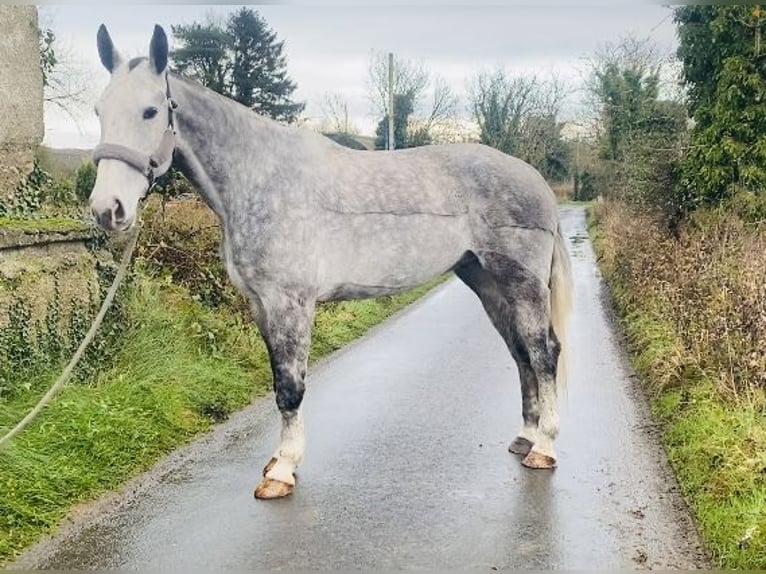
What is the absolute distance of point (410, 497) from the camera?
4348mm

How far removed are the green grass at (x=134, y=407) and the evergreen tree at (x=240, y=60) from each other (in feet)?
33.6

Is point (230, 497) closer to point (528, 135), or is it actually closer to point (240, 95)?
point (240, 95)

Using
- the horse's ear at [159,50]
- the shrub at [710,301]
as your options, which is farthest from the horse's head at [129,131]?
the shrub at [710,301]

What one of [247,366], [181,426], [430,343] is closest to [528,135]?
[430,343]

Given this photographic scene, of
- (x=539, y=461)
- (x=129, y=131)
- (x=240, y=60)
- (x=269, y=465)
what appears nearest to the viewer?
(x=129, y=131)

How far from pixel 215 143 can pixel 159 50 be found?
616 millimetres

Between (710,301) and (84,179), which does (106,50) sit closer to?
(710,301)

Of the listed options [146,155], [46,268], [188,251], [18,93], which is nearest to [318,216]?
[146,155]

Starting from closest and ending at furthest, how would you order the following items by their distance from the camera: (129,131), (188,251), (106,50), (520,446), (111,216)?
(111,216) < (129,131) < (106,50) < (520,446) < (188,251)

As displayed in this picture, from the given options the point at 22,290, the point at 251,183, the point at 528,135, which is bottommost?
the point at 22,290

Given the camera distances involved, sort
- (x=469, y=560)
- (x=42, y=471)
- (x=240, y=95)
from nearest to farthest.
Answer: (x=469, y=560) < (x=42, y=471) < (x=240, y=95)

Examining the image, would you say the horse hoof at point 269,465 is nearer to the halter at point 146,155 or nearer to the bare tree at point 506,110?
the halter at point 146,155

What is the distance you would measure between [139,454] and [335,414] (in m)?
1.64

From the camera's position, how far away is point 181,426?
18.1 ft
